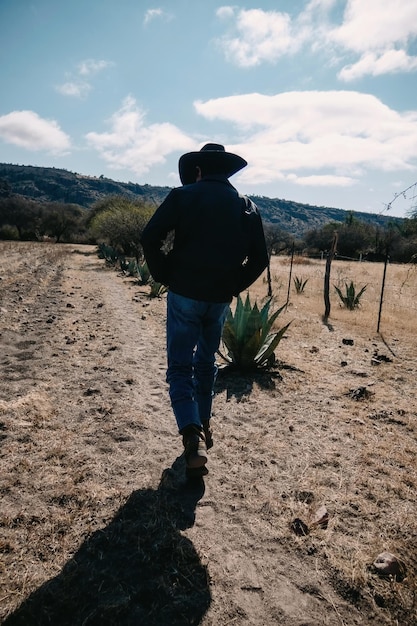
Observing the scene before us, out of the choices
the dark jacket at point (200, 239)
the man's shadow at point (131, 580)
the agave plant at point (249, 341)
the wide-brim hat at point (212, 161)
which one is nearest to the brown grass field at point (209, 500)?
the man's shadow at point (131, 580)

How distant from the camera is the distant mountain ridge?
13775 centimetres

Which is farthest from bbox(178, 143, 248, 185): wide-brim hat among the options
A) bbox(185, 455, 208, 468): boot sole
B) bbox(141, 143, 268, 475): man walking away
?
bbox(185, 455, 208, 468): boot sole

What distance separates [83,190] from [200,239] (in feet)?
518

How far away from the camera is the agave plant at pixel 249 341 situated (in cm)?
411

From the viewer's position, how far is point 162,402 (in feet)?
10.7

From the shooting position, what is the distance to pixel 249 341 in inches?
160

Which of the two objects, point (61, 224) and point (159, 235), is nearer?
point (159, 235)

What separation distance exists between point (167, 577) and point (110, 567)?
0.24m

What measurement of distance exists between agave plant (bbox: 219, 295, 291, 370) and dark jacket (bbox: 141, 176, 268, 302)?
6.88ft

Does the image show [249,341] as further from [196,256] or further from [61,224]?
[61,224]

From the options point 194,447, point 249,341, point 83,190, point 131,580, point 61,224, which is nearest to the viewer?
point 131,580

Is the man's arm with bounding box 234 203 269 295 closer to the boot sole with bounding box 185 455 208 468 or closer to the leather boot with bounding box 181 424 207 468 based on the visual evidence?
the leather boot with bounding box 181 424 207 468

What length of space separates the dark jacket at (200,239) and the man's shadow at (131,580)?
3.72 feet

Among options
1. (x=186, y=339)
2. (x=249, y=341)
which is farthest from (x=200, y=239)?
(x=249, y=341)
